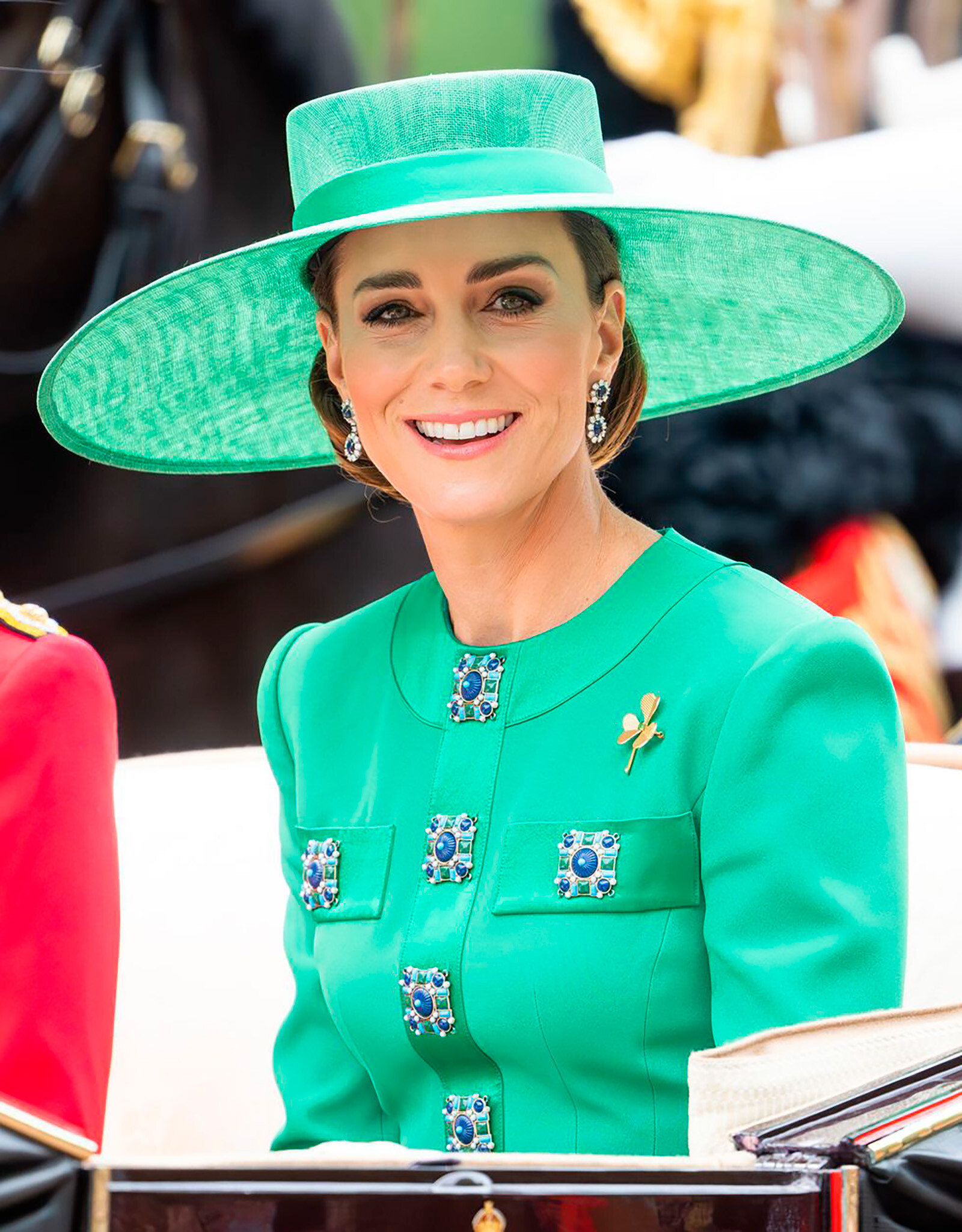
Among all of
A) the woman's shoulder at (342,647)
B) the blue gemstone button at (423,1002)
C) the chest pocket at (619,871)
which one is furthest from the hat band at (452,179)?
the blue gemstone button at (423,1002)

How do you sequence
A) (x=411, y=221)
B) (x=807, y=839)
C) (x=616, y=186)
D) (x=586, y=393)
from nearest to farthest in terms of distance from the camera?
(x=807, y=839)
(x=411, y=221)
(x=586, y=393)
(x=616, y=186)

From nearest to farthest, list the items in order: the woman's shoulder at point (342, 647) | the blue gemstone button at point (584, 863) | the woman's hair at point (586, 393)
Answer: the blue gemstone button at point (584, 863)
the woman's hair at point (586, 393)
the woman's shoulder at point (342, 647)

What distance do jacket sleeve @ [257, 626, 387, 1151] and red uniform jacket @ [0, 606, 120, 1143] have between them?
0.66 ft

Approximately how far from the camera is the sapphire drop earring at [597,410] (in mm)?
1520

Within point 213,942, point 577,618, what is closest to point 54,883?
point 577,618

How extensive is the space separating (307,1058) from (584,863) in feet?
1.24

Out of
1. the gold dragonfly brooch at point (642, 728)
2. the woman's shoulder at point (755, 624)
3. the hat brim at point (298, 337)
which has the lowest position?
the gold dragonfly brooch at point (642, 728)

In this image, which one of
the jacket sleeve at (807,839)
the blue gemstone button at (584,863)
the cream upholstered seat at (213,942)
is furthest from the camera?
the cream upholstered seat at (213,942)

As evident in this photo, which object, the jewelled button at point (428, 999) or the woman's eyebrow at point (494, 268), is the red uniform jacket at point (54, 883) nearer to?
the jewelled button at point (428, 999)

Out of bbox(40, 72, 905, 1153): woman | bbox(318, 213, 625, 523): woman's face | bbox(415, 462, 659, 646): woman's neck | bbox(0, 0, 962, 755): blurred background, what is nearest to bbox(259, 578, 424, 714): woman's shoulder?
bbox(40, 72, 905, 1153): woman

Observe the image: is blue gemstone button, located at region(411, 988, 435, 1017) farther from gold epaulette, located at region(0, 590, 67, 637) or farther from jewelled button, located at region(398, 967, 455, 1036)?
gold epaulette, located at region(0, 590, 67, 637)

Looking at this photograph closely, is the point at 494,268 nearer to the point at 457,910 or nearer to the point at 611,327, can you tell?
the point at 611,327

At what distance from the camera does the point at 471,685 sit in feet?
4.96

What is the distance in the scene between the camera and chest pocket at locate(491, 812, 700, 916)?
4.45ft
